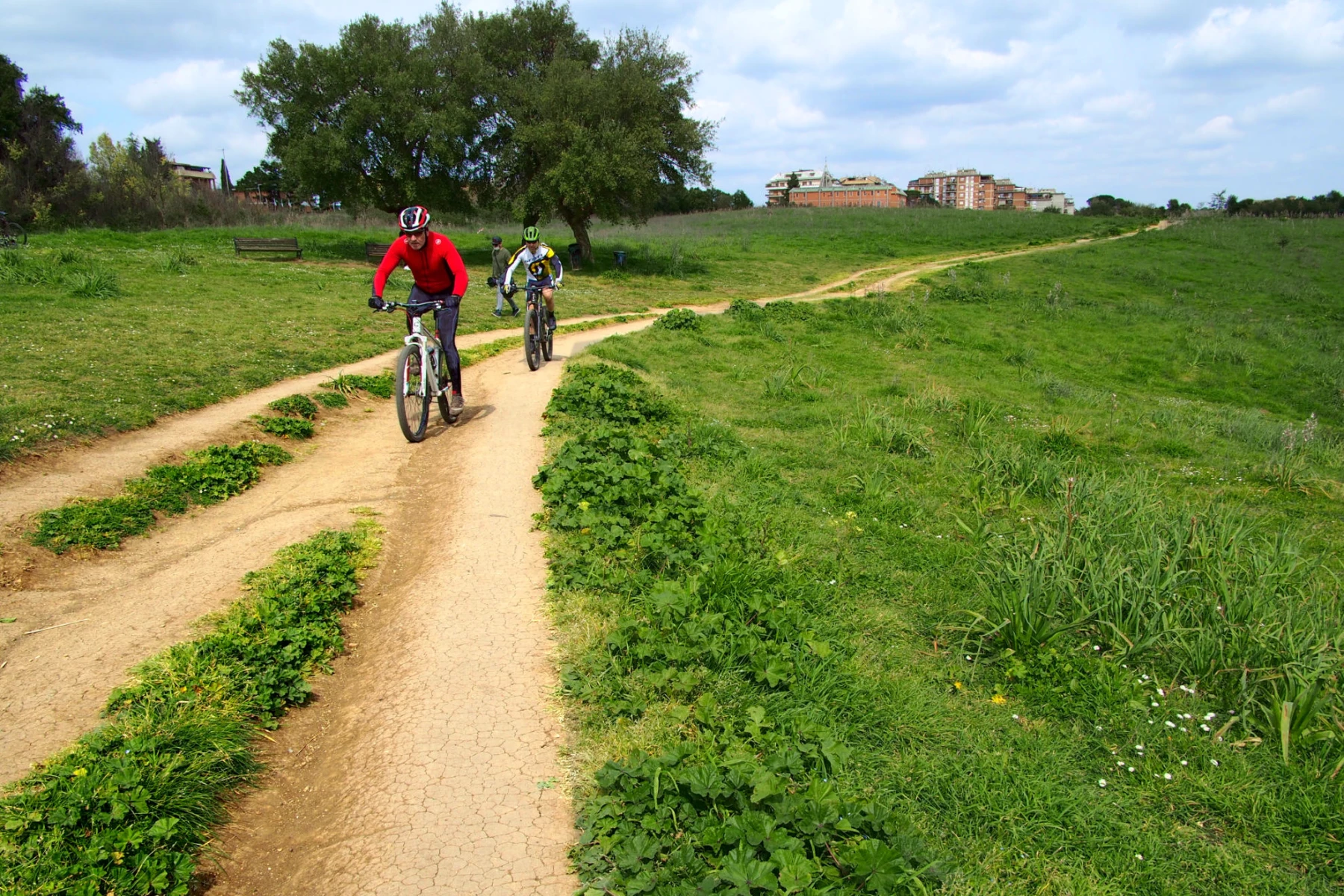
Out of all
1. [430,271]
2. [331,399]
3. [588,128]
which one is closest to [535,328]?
[331,399]

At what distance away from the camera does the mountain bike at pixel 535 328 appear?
35.4 feet

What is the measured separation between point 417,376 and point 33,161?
38.5m

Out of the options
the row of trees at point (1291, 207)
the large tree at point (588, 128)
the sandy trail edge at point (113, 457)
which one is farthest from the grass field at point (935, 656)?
Result: the row of trees at point (1291, 207)

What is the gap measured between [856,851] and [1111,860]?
1.14 m

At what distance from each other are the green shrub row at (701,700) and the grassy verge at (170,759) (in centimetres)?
133

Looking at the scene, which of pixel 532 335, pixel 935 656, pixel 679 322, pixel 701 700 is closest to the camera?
pixel 701 700

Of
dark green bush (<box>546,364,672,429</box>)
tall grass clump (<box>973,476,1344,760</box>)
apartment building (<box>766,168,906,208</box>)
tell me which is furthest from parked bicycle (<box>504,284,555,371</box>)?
apartment building (<box>766,168,906,208</box>)

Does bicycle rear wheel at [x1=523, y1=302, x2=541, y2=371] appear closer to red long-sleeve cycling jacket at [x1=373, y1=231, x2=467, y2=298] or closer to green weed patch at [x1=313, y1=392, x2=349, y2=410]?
green weed patch at [x1=313, y1=392, x2=349, y2=410]

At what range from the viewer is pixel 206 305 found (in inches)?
559

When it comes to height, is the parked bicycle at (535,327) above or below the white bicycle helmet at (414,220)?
below

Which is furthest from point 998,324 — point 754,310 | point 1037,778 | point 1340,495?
point 1037,778

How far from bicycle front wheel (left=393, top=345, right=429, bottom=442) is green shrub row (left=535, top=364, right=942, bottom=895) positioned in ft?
5.63

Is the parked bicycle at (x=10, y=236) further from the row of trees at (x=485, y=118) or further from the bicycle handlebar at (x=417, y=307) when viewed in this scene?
the bicycle handlebar at (x=417, y=307)

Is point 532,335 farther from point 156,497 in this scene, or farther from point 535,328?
point 156,497
